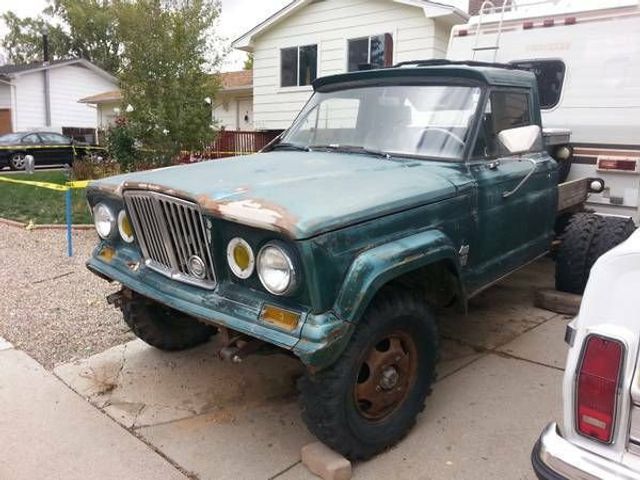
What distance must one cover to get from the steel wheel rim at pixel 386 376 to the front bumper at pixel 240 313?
15.7 inches

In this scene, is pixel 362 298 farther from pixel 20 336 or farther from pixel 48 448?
pixel 20 336

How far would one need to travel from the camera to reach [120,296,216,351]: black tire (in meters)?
3.89

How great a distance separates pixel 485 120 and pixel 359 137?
84cm

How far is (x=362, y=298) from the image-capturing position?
254 cm

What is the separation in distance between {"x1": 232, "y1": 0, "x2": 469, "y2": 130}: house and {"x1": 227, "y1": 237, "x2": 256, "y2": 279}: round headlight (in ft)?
34.3

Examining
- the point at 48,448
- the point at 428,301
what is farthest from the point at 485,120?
the point at 48,448

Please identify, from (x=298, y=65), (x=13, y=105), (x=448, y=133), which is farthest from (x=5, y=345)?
(x=13, y=105)

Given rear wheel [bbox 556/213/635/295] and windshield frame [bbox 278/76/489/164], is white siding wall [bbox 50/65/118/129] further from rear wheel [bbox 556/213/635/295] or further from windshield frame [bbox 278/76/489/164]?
rear wheel [bbox 556/213/635/295]

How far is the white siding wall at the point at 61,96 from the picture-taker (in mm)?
28469

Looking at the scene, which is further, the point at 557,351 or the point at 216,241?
the point at 557,351

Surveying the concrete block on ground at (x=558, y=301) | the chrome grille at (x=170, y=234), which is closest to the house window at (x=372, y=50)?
the concrete block on ground at (x=558, y=301)

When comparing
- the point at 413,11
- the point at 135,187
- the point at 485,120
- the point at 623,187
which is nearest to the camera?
the point at 135,187

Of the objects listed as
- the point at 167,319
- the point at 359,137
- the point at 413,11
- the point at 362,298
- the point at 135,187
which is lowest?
the point at 167,319

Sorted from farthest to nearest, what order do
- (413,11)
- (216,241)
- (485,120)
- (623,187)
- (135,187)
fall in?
(413,11) → (623,187) → (485,120) → (135,187) → (216,241)
